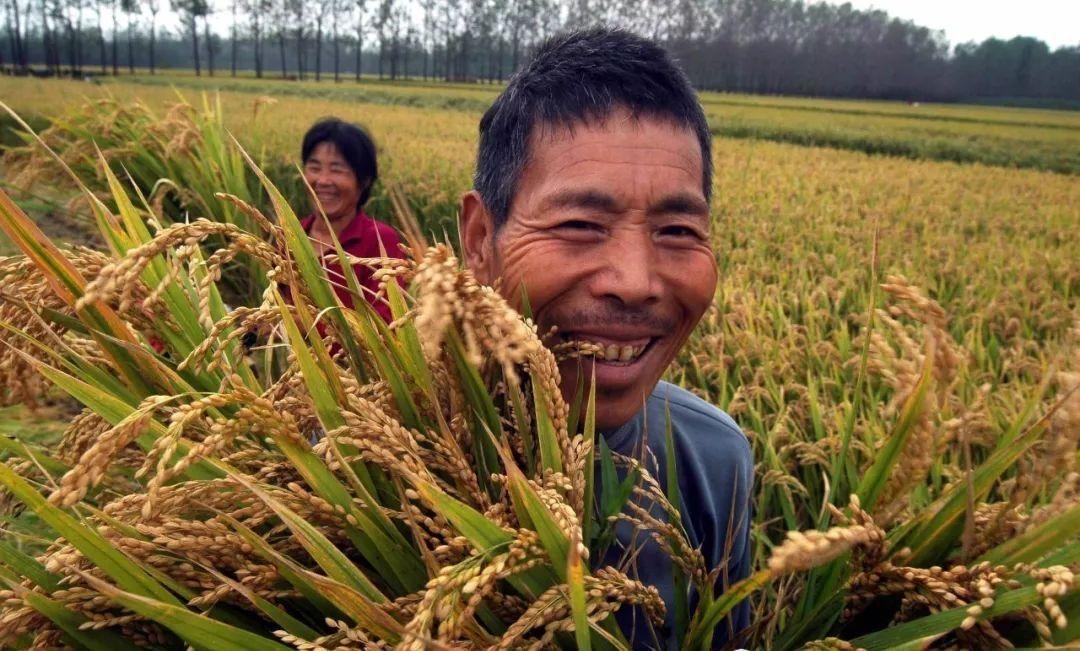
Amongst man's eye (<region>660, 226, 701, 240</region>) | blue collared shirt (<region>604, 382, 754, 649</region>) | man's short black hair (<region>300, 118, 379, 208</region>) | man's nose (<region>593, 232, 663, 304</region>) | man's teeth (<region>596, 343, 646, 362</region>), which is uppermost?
man's short black hair (<region>300, 118, 379, 208</region>)

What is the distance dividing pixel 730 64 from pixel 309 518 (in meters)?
101

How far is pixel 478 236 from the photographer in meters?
1.68

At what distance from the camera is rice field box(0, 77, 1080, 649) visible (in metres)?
0.86

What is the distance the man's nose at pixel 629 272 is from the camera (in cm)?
131

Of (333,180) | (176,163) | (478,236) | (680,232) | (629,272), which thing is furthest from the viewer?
(176,163)

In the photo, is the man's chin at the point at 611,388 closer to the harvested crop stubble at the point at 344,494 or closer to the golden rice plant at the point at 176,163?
the harvested crop stubble at the point at 344,494

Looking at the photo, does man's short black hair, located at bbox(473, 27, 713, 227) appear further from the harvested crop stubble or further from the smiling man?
the harvested crop stubble

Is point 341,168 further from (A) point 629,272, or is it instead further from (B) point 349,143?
(A) point 629,272

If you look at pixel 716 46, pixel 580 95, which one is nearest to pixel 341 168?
pixel 580 95

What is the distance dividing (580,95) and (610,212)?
0.87 ft

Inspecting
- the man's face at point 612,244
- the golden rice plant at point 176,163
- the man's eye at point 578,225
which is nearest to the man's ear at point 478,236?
the man's face at point 612,244

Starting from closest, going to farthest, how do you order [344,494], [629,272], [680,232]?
1. [344,494]
2. [629,272]
3. [680,232]

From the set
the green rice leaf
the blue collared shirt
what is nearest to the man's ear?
the blue collared shirt

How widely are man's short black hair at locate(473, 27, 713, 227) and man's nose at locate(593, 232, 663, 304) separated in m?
0.26
